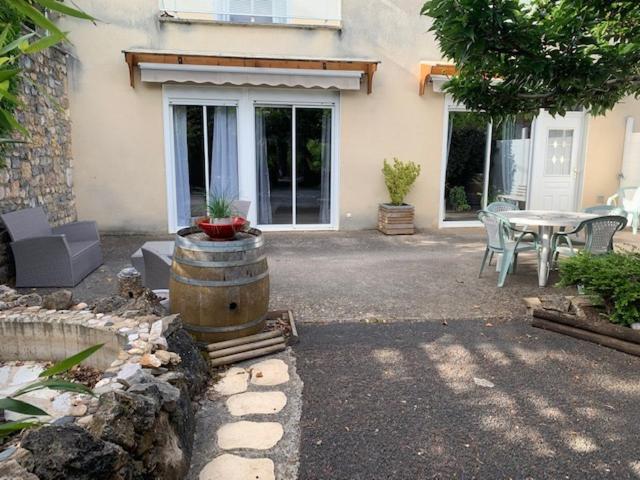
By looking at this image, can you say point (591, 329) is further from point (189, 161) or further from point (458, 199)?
point (189, 161)

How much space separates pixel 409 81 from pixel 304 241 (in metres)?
3.54

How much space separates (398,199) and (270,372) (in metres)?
5.95

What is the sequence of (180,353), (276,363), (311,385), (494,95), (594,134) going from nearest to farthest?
(180,353) → (311,385) → (276,363) → (494,95) → (594,134)

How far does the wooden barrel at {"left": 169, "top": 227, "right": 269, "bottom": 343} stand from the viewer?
322 cm

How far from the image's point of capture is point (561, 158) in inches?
367

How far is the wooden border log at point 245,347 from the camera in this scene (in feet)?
10.7

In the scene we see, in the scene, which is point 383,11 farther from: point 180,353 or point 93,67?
point 180,353

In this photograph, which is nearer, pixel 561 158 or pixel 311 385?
pixel 311 385

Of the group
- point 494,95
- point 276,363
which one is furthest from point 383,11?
point 276,363

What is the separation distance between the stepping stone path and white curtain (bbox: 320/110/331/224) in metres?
5.82

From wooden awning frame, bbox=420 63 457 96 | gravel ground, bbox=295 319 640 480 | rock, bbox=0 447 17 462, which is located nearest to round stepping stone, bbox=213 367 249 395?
gravel ground, bbox=295 319 640 480

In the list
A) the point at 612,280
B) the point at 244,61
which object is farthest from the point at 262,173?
the point at 612,280

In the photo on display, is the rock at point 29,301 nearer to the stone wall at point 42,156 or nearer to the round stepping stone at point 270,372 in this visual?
the round stepping stone at point 270,372

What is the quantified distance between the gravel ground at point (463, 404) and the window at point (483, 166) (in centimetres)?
554
